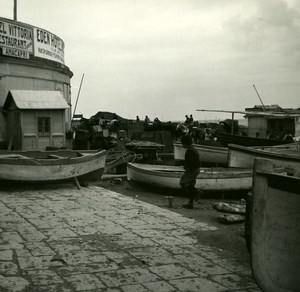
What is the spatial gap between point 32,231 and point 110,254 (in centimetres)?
181

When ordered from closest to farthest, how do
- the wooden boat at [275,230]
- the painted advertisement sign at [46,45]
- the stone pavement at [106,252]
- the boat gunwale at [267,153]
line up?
the wooden boat at [275,230] < the stone pavement at [106,252] < the boat gunwale at [267,153] < the painted advertisement sign at [46,45]

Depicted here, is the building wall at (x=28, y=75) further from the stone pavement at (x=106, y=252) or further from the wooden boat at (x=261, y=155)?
the stone pavement at (x=106, y=252)

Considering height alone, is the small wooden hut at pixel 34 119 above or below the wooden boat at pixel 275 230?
above

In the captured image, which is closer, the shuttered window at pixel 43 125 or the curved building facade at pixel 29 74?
the curved building facade at pixel 29 74

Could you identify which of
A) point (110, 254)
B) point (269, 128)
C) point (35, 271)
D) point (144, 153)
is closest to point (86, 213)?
point (110, 254)

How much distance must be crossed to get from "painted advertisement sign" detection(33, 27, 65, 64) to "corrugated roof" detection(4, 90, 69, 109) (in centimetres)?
307

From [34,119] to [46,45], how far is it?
5077 millimetres

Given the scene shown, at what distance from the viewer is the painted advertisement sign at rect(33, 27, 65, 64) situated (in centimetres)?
2075

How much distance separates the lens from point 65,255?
20.4 ft

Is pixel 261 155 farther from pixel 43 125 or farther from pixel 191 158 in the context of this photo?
pixel 43 125

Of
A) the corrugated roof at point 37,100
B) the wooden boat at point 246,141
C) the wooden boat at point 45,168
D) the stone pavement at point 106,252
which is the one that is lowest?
the stone pavement at point 106,252

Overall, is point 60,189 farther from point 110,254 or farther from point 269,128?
point 269,128

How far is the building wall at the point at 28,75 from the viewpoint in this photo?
1950cm

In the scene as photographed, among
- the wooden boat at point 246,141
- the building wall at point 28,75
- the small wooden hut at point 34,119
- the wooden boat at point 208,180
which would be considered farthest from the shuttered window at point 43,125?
the wooden boat at point 246,141
